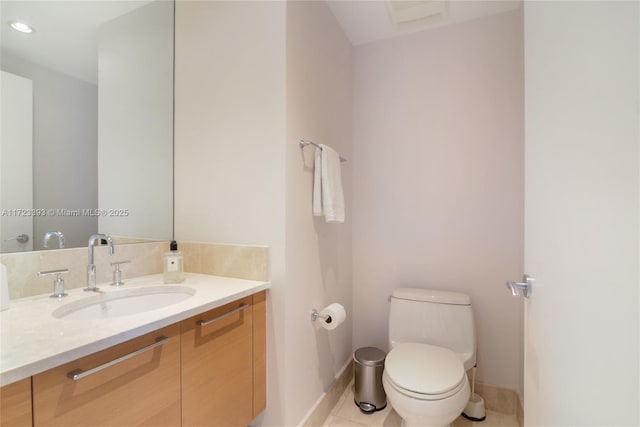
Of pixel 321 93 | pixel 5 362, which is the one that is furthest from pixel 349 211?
pixel 5 362

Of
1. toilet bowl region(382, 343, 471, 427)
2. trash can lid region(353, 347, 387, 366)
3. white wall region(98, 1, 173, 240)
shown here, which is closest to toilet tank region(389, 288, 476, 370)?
trash can lid region(353, 347, 387, 366)

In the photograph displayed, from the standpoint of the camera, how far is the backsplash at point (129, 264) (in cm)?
103

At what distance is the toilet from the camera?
Result: 121cm

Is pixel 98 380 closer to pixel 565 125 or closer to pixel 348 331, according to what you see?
pixel 565 125

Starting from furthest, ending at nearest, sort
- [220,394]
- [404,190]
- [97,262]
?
[404,190], [97,262], [220,394]

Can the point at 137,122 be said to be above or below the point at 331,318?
above

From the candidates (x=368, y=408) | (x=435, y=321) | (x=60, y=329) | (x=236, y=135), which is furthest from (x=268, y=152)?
(x=368, y=408)

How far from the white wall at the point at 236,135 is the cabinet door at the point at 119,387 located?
49 centimetres

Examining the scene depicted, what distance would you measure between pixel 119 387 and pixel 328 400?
1.25 meters

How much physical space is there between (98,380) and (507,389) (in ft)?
6.76

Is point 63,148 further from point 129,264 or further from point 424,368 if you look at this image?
point 424,368

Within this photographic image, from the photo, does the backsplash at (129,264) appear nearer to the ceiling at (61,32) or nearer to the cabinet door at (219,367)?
the cabinet door at (219,367)

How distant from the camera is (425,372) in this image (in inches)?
51.6

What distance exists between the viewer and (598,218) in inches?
20.0
